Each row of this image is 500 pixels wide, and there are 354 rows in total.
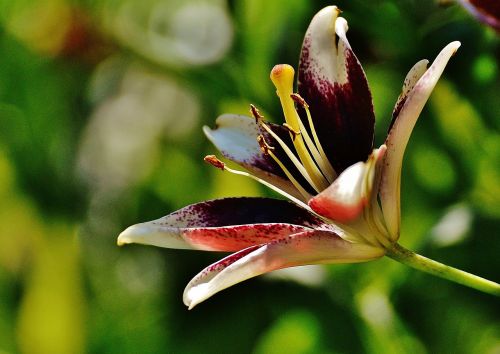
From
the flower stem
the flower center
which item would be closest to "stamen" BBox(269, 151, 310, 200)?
the flower center

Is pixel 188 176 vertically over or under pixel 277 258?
under

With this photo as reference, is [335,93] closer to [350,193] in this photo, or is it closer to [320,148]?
[320,148]

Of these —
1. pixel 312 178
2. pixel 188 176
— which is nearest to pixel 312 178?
pixel 312 178

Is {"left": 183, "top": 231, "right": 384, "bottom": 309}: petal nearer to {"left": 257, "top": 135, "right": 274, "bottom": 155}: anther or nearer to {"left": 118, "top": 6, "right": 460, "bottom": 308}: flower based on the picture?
{"left": 118, "top": 6, "right": 460, "bottom": 308}: flower

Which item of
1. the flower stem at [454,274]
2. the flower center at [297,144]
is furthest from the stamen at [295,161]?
the flower stem at [454,274]

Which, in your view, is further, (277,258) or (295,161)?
(295,161)

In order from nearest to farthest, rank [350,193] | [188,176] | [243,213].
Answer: [350,193] → [243,213] → [188,176]

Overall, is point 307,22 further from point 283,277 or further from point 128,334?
point 128,334
